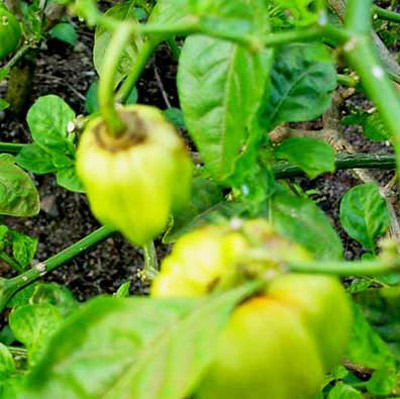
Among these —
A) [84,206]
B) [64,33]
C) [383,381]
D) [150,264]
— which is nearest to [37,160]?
[150,264]

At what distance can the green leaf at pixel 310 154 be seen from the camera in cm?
96

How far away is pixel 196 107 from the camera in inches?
35.8

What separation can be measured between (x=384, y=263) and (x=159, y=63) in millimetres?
2100

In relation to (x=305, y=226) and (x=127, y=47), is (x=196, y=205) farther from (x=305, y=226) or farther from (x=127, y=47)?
(x=127, y=47)

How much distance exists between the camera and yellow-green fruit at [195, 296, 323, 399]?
67 cm

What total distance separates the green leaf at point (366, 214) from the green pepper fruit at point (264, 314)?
420 millimetres

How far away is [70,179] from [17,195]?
205mm

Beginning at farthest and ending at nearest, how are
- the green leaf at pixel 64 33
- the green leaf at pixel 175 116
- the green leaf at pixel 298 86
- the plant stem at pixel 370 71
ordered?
1. the green leaf at pixel 64 33
2. the green leaf at pixel 175 116
3. the green leaf at pixel 298 86
4. the plant stem at pixel 370 71

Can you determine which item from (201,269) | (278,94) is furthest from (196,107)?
(201,269)

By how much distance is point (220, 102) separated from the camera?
0.90 meters

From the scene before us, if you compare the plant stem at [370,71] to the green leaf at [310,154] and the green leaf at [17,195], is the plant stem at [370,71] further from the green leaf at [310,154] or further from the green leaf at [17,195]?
the green leaf at [17,195]

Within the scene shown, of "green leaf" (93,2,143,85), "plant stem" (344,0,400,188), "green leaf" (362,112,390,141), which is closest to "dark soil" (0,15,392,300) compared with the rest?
"green leaf" (362,112,390,141)

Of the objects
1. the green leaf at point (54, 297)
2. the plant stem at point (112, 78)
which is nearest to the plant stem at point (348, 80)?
the green leaf at point (54, 297)

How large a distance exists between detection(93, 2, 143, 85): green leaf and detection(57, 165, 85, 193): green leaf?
0.21 m
